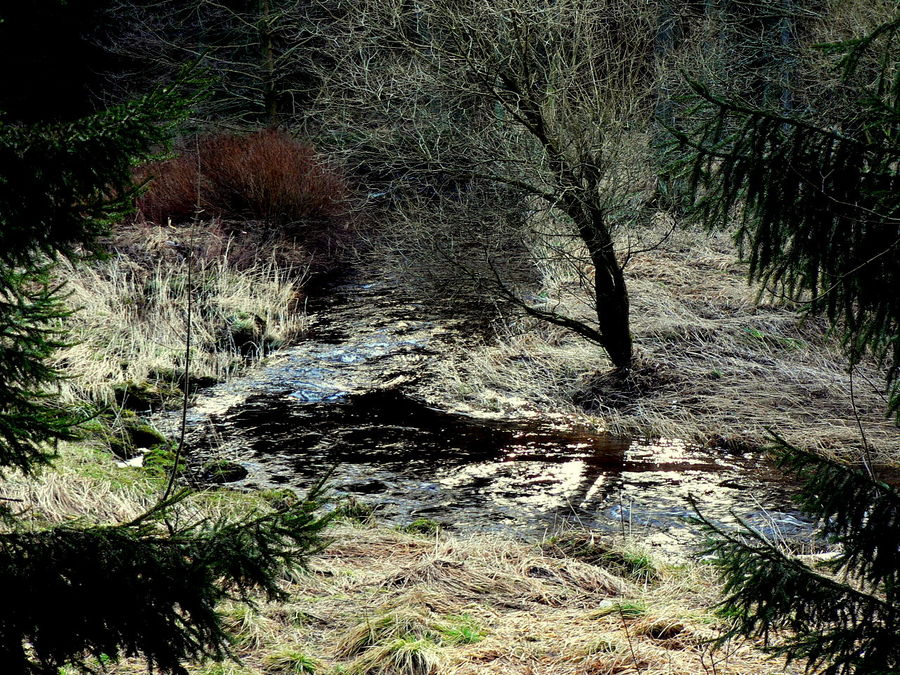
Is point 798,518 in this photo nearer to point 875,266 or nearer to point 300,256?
point 875,266

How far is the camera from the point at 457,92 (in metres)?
6.49

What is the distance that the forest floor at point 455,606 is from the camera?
282 centimetres

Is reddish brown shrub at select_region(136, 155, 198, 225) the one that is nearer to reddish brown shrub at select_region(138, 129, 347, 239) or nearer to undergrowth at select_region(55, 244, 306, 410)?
reddish brown shrub at select_region(138, 129, 347, 239)

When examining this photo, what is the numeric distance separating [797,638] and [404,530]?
316 centimetres

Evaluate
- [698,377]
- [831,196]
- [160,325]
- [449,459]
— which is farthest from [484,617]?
[160,325]

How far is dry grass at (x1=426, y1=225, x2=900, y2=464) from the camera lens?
636 centimetres

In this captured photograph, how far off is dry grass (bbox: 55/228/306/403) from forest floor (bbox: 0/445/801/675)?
8.81ft

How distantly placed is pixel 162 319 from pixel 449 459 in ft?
13.9

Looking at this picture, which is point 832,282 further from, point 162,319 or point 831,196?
point 162,319

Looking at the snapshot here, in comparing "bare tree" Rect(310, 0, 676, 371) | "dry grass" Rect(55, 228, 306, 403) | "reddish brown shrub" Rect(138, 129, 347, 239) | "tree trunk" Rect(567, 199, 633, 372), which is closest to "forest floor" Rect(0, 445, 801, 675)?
"dry grass" Rect(55, 228, 306, 403)

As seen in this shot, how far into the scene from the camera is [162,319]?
8664mm

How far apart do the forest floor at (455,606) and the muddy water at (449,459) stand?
0.56 meters

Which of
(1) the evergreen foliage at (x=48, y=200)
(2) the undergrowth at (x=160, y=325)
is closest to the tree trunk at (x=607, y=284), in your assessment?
(2) the undergrowth at (x=160, y=325)

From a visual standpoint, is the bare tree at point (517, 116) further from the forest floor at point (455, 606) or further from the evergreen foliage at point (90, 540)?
the evergreen foliage at point (90, 540)
